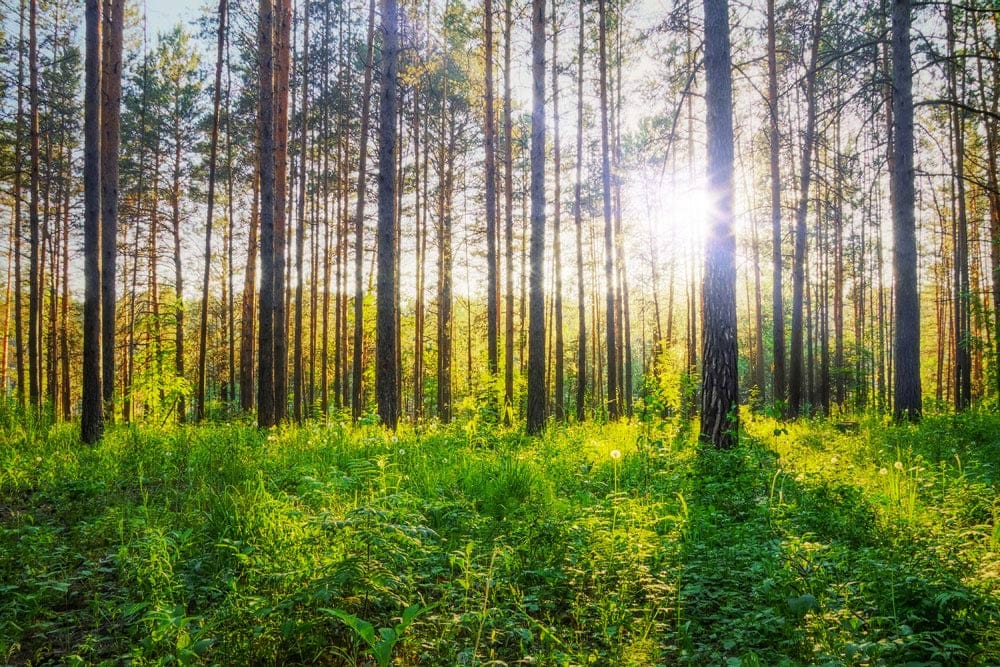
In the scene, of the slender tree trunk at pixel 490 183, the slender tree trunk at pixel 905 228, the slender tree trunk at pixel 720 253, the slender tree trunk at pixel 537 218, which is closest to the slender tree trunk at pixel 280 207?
the slender tree trunk at pixel 490 183

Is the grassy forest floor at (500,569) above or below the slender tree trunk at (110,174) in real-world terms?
below

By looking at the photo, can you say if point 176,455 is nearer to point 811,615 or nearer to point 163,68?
point 811,615

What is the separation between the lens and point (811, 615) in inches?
96.0

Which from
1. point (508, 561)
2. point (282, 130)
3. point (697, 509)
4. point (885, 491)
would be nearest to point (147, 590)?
point (508, 561)

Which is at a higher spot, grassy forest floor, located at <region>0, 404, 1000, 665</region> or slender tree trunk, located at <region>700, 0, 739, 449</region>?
slender tree trunk, located at <region>700, 0, 739, 449</region>

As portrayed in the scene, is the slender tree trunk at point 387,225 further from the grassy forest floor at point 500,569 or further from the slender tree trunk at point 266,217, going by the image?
the grassy forest floor at point 500,569

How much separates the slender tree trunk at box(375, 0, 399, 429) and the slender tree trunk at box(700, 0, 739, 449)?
5048mm

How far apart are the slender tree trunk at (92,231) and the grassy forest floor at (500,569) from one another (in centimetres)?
Answer: 206

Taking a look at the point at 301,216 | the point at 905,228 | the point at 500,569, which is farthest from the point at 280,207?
the point at 905,228

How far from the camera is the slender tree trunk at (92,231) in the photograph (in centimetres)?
715

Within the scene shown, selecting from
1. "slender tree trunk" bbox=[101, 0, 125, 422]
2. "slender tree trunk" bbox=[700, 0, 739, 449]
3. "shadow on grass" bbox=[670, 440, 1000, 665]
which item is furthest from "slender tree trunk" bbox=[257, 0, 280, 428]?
"shadow on grass" bbox=[670, 440, 1000, 665]

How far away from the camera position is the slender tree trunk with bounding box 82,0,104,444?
7148 mm

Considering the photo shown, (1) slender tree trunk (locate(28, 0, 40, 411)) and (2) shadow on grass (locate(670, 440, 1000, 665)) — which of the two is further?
(1) slender tree trunk (locate(28, 0, 40, 411))

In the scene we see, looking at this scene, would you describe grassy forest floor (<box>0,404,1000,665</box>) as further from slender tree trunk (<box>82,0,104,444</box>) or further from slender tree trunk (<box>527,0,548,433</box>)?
slender tree trunk (<box>527,0,548,433</box>)
